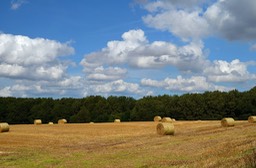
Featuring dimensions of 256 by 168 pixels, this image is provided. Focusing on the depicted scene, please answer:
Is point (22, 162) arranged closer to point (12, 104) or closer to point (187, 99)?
point (187, 99)

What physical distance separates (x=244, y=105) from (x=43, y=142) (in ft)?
204

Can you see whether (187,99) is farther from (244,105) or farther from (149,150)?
(149,150)

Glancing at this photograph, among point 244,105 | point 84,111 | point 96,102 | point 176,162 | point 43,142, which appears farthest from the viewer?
point 96,102

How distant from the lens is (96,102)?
366ft

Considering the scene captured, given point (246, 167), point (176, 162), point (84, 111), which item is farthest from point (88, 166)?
point (84, 111)

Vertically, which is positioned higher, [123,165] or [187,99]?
[187,99]

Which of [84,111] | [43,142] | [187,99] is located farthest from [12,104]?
[43,142]

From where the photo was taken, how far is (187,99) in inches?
3656

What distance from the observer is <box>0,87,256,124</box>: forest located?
87.8m

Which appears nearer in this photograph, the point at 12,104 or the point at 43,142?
the point at 43,142

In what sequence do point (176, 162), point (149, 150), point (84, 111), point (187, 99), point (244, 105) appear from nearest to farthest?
point (176, 162) → point (149, 150) → point (244, 105) → point (187, 99) → point (84, 111)

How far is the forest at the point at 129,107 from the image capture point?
8775cm

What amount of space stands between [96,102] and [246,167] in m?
99.7

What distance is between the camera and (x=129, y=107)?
10888cm
